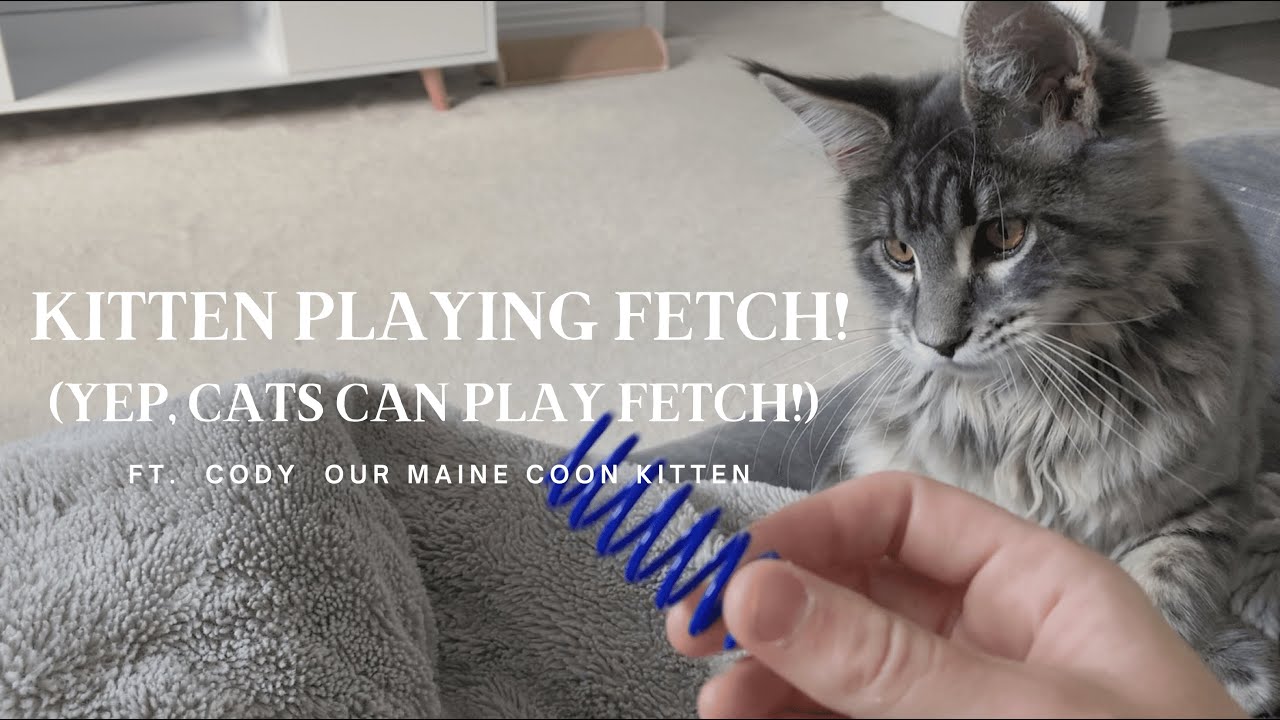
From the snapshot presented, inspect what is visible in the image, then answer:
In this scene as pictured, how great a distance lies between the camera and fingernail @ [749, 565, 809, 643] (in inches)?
22.4

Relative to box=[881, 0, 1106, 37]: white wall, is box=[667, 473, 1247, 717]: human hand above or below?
above

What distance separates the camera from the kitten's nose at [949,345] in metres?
1.04

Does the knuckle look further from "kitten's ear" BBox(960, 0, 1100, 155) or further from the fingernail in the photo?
"kitten's ear" BBox(960, 0, 1100, 155)

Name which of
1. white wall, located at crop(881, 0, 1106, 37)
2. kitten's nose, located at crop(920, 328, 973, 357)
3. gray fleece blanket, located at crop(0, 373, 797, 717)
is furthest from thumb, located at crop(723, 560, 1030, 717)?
white wall, located at crop(881, 0, 1106, 37)

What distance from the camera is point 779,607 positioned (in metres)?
0.57

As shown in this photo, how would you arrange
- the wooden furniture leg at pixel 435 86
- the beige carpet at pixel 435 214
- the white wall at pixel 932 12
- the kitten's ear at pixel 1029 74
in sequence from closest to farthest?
the kitten's ear at pixel 1029 74
the beige carpet at pixel 435 214
the wooden furniture leg at pixel 435 86
the white wall at pixel 932 12

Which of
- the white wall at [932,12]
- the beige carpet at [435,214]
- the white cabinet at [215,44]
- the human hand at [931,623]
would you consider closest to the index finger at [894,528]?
the human hand at [931,623]

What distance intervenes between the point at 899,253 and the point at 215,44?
3162 millimetres

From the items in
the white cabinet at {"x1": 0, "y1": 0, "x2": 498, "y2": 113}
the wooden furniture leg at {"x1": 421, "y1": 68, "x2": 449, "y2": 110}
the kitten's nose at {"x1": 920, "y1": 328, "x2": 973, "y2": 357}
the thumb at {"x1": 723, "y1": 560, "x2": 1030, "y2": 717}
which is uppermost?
the thumb at {"x1": 723, "y1": 560, "x2": 1030, "y2": 717}

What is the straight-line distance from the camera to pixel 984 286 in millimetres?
1034

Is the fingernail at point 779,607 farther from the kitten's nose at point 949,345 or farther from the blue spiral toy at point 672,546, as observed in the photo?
the kitten's nose at point 949,345

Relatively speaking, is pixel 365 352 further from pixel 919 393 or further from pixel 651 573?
pixel 651 573

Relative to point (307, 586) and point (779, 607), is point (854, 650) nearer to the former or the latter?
point (779, 607)

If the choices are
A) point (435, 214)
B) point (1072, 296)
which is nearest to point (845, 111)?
point (1072, 296)
